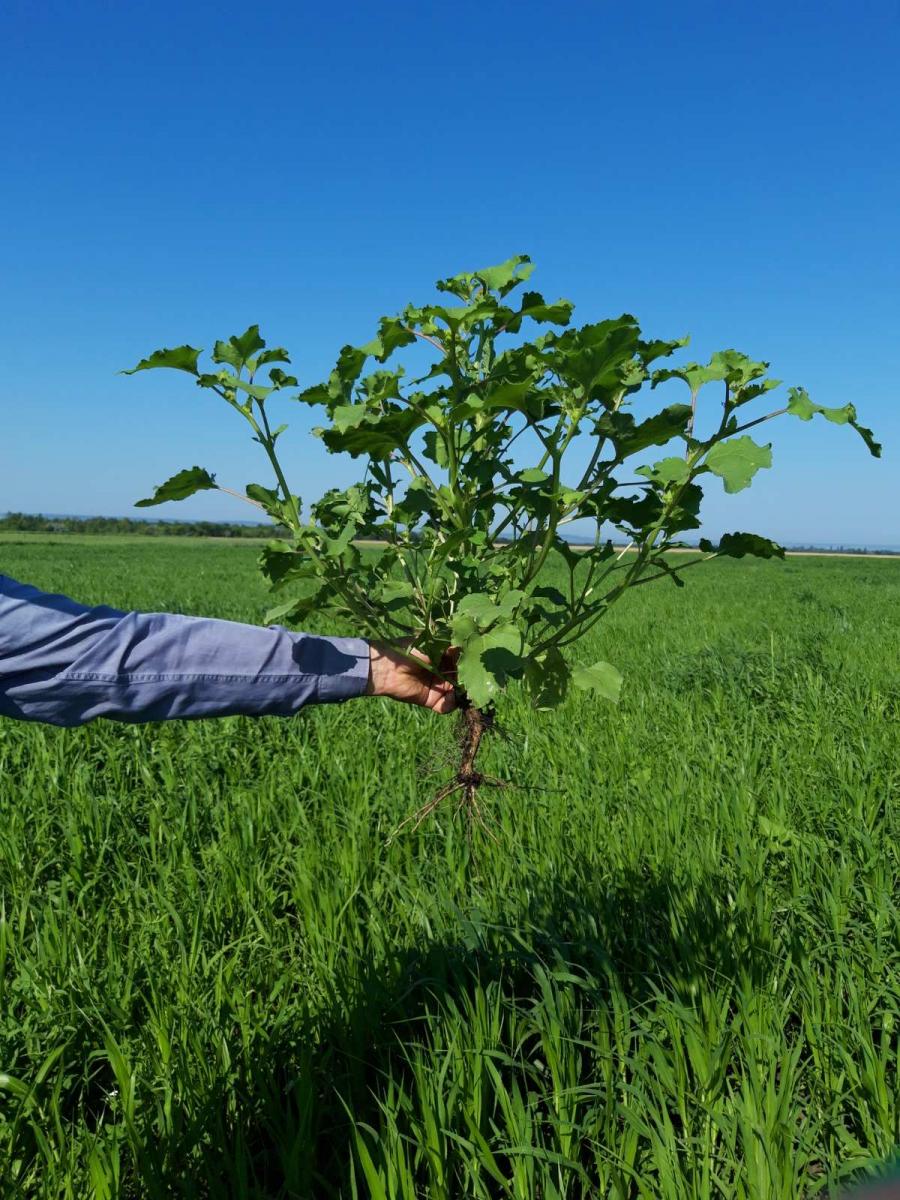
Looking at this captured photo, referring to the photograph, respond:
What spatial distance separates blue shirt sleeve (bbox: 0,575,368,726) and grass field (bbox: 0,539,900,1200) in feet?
2.13

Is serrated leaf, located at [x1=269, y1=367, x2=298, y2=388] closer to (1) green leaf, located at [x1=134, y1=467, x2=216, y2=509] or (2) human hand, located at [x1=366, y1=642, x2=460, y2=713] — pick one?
(1) green leaf, located at [x1=134, y1=467, x2=216, y2=509]

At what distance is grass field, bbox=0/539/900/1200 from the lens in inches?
66.0

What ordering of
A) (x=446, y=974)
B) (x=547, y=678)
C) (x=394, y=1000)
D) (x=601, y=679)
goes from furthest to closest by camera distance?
(x=446, y=974), (x=394, y=1000), (x=547, y=678), (x=601, y=679)

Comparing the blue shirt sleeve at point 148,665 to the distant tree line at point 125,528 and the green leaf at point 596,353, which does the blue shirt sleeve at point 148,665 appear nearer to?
the green leaf at point 596,353

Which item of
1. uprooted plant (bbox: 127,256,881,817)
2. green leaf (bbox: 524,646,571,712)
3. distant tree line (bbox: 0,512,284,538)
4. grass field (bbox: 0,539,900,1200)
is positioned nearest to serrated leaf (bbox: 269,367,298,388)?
uprooted plant (bbox: 127,256,881,817)

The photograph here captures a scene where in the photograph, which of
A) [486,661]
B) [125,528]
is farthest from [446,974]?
[125,528]

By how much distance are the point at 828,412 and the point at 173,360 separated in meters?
0.97

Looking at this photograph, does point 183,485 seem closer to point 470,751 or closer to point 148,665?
point 148,665

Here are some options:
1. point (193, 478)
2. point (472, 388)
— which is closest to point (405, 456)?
point (472, 388)

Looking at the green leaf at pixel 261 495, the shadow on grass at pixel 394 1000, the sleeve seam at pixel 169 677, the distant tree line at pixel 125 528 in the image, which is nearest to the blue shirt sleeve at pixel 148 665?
the sleeve seam at pixel 169 677

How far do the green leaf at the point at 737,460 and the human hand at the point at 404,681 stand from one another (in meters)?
0.59

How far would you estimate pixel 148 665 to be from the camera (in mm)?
1521

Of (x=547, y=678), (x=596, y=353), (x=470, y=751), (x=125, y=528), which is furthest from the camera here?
(x=125, y=528)

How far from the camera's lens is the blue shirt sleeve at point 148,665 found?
147cm
